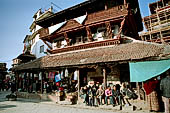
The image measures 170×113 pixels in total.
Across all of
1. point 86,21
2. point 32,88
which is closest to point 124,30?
point 86,21

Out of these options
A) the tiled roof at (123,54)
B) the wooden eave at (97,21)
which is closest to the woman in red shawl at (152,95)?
the tiled roof at (123,54)

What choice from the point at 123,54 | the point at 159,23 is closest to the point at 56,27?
the point at 123,54

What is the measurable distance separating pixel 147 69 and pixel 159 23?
1579 cm

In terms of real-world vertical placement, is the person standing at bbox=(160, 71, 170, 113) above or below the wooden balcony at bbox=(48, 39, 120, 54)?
below

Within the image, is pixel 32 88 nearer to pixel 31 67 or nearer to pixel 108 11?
pixel 31 67

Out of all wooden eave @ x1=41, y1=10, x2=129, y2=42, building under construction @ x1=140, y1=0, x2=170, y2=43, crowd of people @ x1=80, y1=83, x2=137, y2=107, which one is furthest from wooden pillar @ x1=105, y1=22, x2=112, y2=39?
building under construction @ x1=140, y1=0, x2=170, y2=43

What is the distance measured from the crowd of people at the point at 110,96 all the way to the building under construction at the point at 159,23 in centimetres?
1371

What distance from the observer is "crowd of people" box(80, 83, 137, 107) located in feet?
31.2

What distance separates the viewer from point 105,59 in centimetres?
1091

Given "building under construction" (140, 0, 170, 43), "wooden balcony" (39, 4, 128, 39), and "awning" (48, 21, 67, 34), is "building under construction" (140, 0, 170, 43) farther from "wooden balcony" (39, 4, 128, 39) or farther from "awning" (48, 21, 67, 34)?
"awning" (48, 21, 67, 34)

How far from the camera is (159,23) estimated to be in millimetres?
20859

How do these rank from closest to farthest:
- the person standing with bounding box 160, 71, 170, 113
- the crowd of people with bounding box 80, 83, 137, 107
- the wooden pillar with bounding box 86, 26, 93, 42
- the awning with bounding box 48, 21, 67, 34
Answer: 1. the person standing with bounding box 160, 71, 170, 113
2. the crowd of people with bounding box 80, 83, 137, 107
3. the wooden pillar with bounding box 86, 26, 93, 42
4. the awning with bounding box 48, 21, 67, 34

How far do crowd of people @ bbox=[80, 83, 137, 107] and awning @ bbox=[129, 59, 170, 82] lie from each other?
4.96 feet

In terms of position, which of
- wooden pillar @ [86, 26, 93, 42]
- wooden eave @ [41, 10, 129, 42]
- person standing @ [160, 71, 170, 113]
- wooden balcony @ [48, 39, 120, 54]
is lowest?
person standing @ [160, 71, 170, 113]
